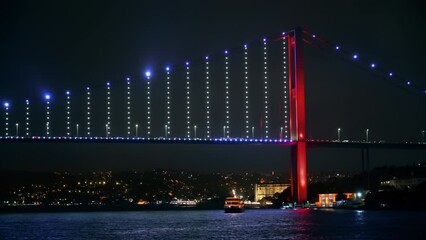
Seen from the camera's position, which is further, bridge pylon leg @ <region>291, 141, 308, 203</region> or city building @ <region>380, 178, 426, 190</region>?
city building @ <region>380, 178, 426, 190</region>

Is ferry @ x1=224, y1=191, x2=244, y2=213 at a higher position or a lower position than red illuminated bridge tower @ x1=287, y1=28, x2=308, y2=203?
lower

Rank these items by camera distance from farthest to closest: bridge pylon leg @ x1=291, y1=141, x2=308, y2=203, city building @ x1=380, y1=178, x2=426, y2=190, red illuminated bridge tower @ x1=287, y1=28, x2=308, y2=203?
city building @ x1=380, y1=178, x2=426, y2=190, red illuminated bridge tower @ x1=287, y1=28, x2=308, y2=203, bridge pylon leg @ x1=291, y1=141, x2=308, y2=203

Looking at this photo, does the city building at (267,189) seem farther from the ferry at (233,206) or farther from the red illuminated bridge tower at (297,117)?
the red illuminated bridge tower at (297,117)

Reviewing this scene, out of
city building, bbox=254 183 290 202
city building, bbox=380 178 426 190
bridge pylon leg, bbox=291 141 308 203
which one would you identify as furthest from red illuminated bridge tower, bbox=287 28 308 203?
city building, bbox=254 183 290 202

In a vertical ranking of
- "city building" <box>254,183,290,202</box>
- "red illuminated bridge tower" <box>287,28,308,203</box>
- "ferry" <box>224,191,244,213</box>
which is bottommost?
"ferry" <box>224,191,244,213</box>

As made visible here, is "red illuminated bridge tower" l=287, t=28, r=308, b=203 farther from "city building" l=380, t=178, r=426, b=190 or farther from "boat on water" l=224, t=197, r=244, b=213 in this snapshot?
"city building" l=380, t=178, r=426, b=190

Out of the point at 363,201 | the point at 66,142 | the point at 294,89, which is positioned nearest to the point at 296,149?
the point at 294,89

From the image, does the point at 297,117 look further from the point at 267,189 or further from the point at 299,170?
the point at 267,189
